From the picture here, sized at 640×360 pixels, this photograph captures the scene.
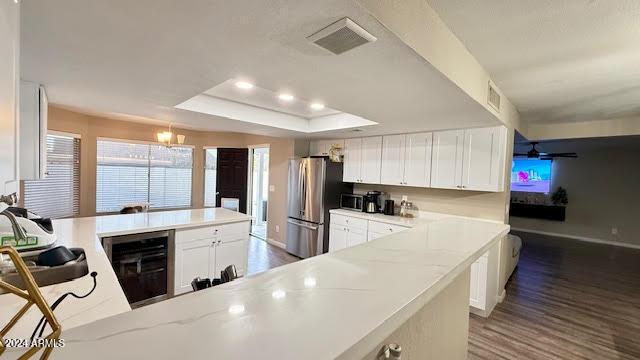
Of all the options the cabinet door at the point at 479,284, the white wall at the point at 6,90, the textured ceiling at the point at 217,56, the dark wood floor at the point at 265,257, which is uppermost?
the textured ceiling at the point at 217,56

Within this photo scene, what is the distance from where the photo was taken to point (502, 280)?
3527mm

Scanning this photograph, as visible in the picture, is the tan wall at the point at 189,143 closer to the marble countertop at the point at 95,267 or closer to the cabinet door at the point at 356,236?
the cabinet door at the point at 356,236

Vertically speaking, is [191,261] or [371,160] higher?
[371,160]

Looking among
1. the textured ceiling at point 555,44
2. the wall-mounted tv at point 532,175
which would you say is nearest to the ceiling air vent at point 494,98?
the textured ceiling at point 555,44

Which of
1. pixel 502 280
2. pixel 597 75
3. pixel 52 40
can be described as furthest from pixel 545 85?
pixel 52 40

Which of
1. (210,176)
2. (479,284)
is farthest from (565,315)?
(210,176)

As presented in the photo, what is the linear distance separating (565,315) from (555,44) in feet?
9.91

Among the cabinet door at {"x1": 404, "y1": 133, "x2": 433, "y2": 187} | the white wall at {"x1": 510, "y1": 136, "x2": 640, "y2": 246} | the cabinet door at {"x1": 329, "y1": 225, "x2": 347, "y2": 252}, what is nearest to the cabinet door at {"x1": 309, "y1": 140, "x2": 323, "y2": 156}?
the cabinet door at {"x1": 329, "y1": 225, "x2": 347, "y2": 252}

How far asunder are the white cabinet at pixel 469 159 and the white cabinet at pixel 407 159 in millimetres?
110

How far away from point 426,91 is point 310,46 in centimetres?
97

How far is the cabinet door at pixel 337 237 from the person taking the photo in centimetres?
438

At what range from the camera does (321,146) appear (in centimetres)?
526

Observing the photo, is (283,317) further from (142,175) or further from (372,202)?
(142,175)

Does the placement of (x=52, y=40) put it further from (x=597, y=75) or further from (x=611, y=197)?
(x=611, y=197)
